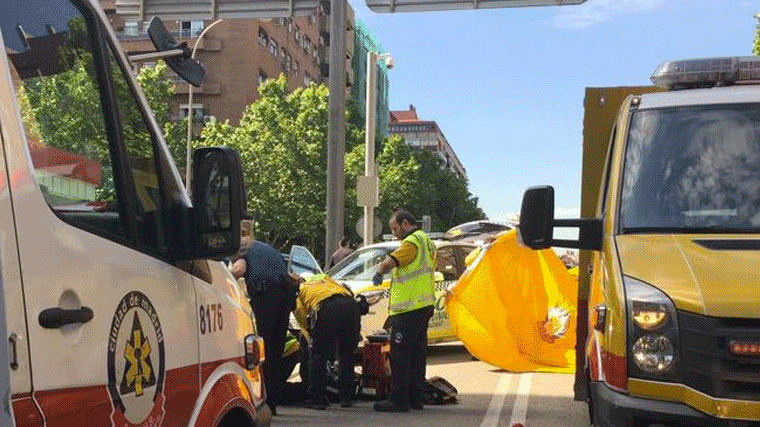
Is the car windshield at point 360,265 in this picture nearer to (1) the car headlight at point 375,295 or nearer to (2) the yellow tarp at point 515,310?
(1) the car headlight at point 375,295

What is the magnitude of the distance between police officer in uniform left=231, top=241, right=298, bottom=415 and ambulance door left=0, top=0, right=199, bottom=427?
540cm

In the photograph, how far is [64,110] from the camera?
2.88 metres

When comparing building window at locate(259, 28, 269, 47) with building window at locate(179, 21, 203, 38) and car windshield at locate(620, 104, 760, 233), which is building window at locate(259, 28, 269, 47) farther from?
car windshield at locate(620, 104, 760, 233)

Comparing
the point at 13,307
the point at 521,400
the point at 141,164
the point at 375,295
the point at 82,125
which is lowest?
the point at 521,400

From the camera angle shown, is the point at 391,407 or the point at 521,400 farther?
the point at 521,400

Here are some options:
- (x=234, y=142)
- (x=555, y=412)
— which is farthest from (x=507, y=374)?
(x=234, y=142)

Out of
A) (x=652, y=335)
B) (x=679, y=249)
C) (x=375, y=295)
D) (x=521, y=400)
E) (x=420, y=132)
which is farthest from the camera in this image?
(x=420, y=132)

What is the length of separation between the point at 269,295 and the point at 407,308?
4.24ft

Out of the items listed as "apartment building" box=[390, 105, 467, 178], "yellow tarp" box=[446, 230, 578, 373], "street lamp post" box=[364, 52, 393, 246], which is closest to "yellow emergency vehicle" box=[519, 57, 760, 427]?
"yellow tarp" box=[446, 230, 578, 373]

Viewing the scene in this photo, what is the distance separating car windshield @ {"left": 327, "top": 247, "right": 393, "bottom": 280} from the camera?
44.0 ft

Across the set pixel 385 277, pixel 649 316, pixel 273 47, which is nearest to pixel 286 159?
pixel 273 47

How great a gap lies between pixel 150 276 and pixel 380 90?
111 meters

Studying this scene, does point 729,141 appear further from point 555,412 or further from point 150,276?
point 555,412

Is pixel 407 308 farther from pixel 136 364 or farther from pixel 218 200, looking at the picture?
pixel 136 364
